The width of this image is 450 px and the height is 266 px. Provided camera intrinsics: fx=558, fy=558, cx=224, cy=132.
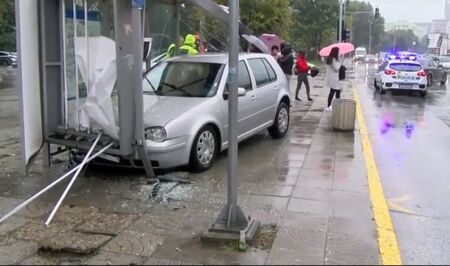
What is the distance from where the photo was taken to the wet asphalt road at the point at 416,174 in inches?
203

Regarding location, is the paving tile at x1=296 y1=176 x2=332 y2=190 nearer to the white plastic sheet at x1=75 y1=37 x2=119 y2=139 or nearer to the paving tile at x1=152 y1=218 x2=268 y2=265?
the paving tile at x1=152 y1=218 x2=268 y2=265

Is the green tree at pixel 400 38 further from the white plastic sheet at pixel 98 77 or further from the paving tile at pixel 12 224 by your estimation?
the paving tile at pixel 12 224

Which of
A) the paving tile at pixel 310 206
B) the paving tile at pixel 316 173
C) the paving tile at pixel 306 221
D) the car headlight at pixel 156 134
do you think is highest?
the car headlight at pixel 156 134

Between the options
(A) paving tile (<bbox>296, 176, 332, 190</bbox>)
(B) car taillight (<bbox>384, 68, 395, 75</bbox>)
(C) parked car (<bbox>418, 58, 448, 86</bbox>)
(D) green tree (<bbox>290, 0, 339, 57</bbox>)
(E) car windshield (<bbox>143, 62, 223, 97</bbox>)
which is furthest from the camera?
(D) green tree (<bbox>290, 0, 339, 57</bbox>)

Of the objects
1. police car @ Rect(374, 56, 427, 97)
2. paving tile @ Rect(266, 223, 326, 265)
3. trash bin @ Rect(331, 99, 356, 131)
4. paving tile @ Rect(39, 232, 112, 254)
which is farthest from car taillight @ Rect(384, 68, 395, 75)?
paving tile @ Rect(39, 232, 112, 254)

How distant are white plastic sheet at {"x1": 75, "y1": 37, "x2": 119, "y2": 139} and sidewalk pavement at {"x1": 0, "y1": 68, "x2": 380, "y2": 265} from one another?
0.78 metres

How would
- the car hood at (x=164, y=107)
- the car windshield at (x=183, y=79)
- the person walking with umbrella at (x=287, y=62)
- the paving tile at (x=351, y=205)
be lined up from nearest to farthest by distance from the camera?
the paving tile at (x=351, y=205)
the car hood at (x=164, y=107)
the car windshield at (x=183, y=79)
the person walking with umbrella at (x=287, y=62)

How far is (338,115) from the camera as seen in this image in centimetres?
1125

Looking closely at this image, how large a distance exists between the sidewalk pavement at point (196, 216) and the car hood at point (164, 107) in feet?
2.64

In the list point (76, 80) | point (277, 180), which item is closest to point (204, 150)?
point (277, 180)

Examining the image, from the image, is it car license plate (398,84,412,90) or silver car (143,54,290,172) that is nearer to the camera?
silver car (143,54,290,172)

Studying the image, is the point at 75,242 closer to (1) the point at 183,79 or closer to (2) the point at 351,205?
(2) the point at 351,205

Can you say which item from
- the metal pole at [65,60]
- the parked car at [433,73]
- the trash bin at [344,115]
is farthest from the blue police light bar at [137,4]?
the parked car at [433,73]

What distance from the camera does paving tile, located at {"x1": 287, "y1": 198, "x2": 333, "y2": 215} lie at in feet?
19.5
